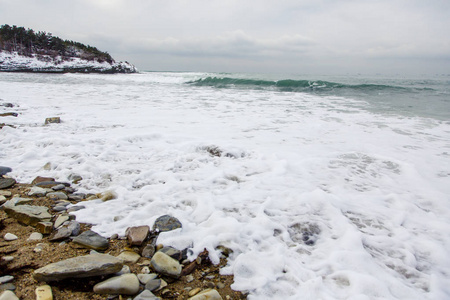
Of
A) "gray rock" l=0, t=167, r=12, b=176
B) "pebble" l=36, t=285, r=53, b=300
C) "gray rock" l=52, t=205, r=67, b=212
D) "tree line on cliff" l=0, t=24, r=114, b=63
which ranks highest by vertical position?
"tree line on cliff" l=0, t=24, r=114, b=63

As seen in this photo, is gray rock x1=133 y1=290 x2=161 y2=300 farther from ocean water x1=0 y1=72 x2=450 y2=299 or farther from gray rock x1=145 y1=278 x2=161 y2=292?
ocean water x1=0 y1=72 x2=450 y2=299

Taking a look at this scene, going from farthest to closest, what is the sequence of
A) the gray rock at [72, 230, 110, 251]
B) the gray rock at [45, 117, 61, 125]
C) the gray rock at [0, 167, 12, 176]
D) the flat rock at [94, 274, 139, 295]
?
the gray rock at [45, 117, 61, 125] → the gray rock at [0, 167, 12, 176] → the gray rock at [72, 230, 110, 251] → the flat rock at [94, 274, 139, 295]

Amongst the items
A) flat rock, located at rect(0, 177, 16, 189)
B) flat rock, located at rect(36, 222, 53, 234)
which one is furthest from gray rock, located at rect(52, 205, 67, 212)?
flat rock, located at rect(0, 177, 16, 189)

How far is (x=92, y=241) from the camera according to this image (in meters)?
1.88

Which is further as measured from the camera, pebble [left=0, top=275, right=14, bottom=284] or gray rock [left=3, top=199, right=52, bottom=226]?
gray rock [left=3, top=199, right=52, bottom=226]

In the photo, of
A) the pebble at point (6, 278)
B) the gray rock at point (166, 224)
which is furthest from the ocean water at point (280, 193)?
the pebble at point (6, 278)

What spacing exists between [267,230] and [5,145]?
4212mm

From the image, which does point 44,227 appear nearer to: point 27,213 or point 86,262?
point 27,213

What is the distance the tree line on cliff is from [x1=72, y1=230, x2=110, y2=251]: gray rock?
60378 mm

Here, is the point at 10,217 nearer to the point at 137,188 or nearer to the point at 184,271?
the point at 137,188

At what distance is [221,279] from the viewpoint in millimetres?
1647

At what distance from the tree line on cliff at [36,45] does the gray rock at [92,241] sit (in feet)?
198

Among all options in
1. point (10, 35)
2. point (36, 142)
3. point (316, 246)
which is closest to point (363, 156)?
point (316, 246)

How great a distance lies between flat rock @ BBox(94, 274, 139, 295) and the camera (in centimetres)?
141
